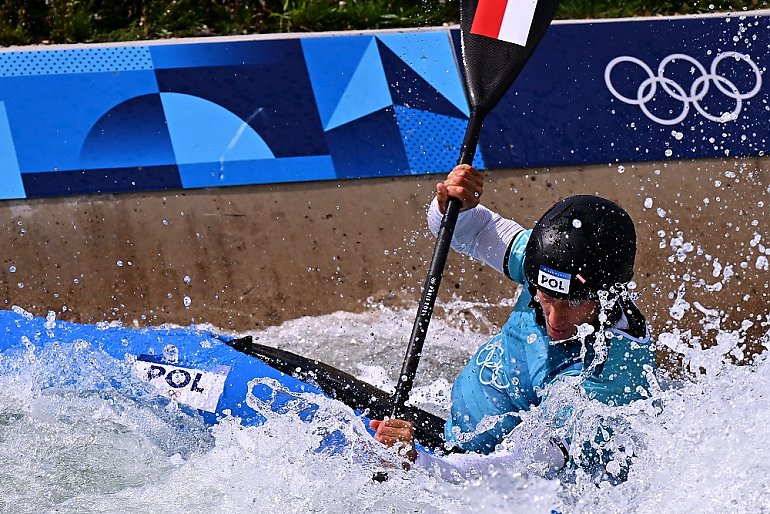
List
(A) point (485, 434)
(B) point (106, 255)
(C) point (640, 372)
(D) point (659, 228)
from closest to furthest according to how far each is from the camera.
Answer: (C) point (640, 372)
(A) point (485, 434)
(B) point (106, 255)
(D) point (659, 228)

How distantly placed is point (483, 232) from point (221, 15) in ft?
9.54

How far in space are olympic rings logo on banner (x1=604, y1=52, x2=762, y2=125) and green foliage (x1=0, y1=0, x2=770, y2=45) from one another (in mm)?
509

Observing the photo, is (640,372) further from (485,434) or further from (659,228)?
(659,228)

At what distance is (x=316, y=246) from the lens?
5156mm

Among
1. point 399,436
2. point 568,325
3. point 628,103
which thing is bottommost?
point 399,436

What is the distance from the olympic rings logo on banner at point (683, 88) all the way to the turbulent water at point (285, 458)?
2297mm

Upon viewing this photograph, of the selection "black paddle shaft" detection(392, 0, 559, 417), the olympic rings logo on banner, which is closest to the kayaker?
"black paddle shaft" detection(392, 0, 559, 417)

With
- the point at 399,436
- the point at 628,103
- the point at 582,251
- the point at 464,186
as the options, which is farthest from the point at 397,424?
the point at 628,103

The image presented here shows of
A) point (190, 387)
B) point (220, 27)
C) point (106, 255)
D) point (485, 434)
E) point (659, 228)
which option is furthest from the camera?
point (220, 27)

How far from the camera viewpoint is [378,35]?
5.51 meters

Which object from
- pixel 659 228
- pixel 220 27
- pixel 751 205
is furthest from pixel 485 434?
pixel 220 27

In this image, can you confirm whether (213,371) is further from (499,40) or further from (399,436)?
(499,40)

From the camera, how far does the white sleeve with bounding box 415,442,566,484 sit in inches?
120

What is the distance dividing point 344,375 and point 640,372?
54.1 inches
